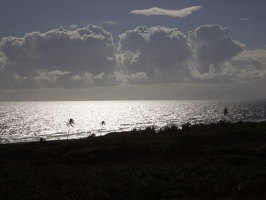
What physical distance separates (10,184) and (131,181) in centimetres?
964

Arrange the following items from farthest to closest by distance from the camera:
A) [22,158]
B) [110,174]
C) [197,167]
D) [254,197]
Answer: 1. [22,158]
2. [197,167]
3. [110,174]
4. [254,197]

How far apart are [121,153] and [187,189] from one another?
24.7m

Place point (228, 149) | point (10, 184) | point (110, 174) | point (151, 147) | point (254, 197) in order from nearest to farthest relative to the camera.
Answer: point (254, 197), point (10, 184), point (110, 174), point (228, 149), point (151, 147)

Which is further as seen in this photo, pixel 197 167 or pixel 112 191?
pixel 197 167

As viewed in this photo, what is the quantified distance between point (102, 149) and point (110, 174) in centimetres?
1870

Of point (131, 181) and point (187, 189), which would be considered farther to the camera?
point (131, 181)

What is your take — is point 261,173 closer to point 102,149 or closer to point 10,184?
point 10,184

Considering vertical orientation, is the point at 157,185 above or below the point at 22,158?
above

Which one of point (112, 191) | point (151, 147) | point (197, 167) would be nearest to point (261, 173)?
point (197, 167)

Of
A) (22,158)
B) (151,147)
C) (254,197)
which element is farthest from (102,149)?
(254,197)

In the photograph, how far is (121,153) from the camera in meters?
46.9

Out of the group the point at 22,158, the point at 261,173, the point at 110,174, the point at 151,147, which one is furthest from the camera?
the point at 22,158

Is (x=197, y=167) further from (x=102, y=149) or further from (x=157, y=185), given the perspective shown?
(x=102, y=149)

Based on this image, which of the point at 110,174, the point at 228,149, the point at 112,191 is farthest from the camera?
the point at 228,149
